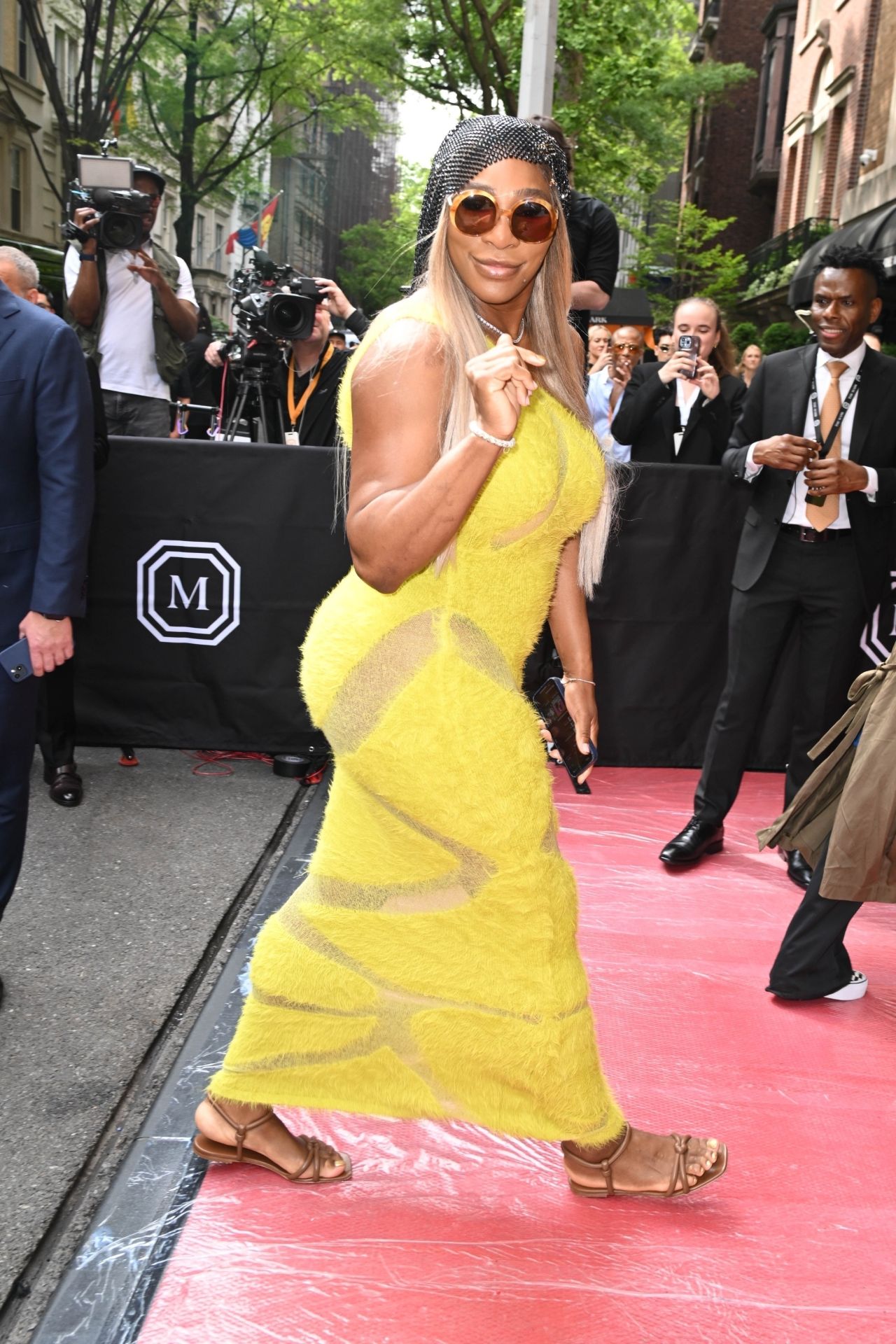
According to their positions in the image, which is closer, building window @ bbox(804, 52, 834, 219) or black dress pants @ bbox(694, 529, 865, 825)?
black dress pants @ bbox(694, 529, 865, 825)

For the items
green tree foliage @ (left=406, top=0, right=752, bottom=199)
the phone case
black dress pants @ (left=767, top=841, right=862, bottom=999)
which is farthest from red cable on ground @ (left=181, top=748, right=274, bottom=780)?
green tree foliage @ (left=406, top=0, right=752, bottom=199)

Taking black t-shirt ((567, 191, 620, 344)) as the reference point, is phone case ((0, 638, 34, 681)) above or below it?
below

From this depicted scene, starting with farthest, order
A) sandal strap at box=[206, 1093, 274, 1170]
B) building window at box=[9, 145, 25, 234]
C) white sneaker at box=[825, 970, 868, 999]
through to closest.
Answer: building window at box=[9, 145, 25, 234], white sneaker at box=[825, 970, 868, 999], sandal strap at box=[206, 1093, 274, 1170]

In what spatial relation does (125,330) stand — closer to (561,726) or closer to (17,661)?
(17,661)

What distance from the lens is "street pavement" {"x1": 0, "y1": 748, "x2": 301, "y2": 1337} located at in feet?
9.59

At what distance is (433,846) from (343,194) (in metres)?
86.9

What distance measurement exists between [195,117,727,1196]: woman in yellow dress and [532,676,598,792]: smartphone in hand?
173 mm

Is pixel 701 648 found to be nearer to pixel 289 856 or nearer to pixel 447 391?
pixel 289 856

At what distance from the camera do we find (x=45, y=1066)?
10.8 feet

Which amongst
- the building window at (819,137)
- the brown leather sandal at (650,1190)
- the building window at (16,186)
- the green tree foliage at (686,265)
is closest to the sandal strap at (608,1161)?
the brown leather sandal at (650,1190)

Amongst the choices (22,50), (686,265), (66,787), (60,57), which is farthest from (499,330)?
(686,265)

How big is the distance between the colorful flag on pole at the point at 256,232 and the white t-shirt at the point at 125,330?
2.73 m

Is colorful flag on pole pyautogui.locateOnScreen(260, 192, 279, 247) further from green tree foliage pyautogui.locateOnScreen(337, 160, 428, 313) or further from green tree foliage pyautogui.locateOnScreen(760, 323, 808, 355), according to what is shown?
green tree foliage pyautogui.locateOnScreen(337, 160, 428, 313)

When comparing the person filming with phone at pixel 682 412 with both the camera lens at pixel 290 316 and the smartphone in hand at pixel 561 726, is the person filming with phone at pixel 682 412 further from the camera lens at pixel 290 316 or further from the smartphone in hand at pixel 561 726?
the smartphone in hand at pixel 561 726
